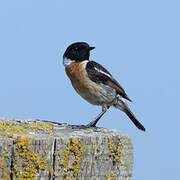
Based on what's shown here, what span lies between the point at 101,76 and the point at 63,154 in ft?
19.8

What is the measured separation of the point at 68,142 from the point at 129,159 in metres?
0.46

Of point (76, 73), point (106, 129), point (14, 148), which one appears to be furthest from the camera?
point (76, 73)

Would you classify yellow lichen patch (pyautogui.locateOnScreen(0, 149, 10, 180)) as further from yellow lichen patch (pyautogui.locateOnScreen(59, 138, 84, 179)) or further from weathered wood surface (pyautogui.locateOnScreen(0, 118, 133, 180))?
yellow lichen patch (pyautogui.locateOnScreen(59, 138, 84, 179))

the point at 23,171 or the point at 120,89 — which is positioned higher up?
the point at 120,89

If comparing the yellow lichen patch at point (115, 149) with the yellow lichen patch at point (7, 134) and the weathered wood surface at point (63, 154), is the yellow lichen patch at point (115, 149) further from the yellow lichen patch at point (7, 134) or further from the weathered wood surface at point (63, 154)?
the yellow lichen patch at point (7, 134)

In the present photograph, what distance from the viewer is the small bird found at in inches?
369

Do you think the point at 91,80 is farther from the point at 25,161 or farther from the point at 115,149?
the point at 25,161

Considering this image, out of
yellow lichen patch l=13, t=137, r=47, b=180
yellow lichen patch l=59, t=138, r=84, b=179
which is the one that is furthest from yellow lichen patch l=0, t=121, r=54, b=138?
yellow lichen patch l=59, t=138, r=84, b=179

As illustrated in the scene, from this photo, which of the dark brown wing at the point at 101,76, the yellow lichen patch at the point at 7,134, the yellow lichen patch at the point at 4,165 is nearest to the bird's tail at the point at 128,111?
the dark brown wing at the point at 101,76

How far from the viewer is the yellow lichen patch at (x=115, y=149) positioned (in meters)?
3.68

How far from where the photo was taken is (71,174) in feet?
11.3

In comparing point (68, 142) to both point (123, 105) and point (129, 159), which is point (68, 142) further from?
point (123, 105)

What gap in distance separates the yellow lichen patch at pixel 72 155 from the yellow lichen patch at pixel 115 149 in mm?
244

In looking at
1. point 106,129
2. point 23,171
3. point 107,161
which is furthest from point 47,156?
point 106,129
